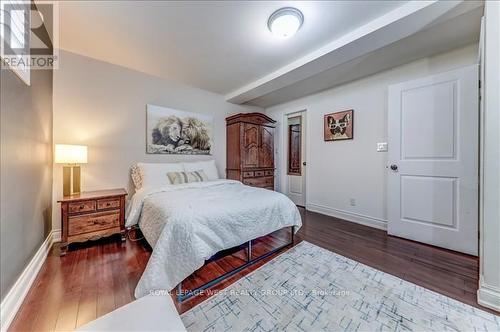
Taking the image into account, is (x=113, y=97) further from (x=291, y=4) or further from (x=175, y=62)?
(x=291, y=4)

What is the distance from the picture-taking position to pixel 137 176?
109 inches

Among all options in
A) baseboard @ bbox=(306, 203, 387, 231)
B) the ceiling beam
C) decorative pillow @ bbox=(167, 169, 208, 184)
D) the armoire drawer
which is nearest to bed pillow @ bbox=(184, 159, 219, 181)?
decorative pillow @ bbox=(167, 169, 208, 184)

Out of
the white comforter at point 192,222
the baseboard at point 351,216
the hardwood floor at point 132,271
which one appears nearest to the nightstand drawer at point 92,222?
the hardwood floor at point 132,271

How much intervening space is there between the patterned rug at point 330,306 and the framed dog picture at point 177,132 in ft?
7.79

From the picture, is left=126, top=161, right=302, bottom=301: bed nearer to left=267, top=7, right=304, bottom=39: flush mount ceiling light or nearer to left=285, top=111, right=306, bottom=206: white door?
left=267, top=7, right=304, bottom=39: flush mount ceiling light

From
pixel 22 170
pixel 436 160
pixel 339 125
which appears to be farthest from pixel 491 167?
pixel 22 170

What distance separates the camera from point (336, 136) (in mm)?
3371

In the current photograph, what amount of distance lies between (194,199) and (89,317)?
3.52ft

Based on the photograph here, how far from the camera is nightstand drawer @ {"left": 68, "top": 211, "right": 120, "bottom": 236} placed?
2113 mm

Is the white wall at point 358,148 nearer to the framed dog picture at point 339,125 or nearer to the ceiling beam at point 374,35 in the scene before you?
the framed dog picture at point 339,125

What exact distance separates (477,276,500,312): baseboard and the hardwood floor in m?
0.06

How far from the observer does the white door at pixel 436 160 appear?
206 cm

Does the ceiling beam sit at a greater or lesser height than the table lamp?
greater

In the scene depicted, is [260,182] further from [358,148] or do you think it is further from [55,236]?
[55,236]
